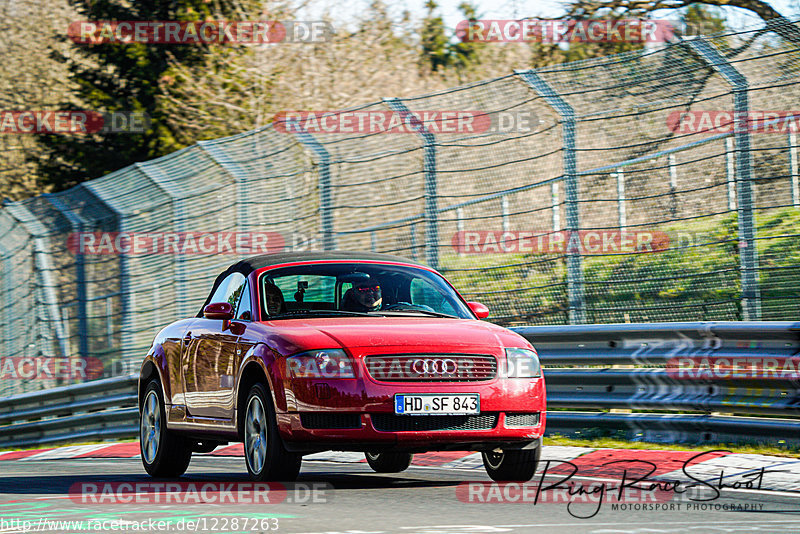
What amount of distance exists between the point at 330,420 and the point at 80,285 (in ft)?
37.2

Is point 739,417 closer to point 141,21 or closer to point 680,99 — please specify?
point 680,99

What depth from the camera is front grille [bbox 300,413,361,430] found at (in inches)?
321

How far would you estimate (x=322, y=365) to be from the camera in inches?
322

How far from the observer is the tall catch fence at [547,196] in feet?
36.4

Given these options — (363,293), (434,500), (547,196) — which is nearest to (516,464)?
(434,500)

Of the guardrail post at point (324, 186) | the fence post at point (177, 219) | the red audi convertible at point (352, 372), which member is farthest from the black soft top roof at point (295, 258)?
the fence post at point (177, 219)

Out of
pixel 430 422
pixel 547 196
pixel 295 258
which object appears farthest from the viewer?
pixel 547 196

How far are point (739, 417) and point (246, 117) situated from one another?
22.9 m

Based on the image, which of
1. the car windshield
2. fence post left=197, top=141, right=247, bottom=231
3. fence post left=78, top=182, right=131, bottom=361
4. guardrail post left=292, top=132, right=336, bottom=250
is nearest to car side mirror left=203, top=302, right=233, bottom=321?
the car windshield
